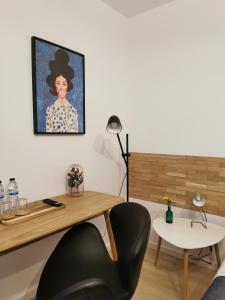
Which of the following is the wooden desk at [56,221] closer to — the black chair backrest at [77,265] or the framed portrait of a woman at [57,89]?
the black chair backrest at [77,265]

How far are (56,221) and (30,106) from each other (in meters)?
0.84

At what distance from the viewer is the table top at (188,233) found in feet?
5.53

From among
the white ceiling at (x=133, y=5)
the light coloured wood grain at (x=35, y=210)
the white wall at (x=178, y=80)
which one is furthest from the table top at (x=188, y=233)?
the white ceiling at (x=133, y=5)

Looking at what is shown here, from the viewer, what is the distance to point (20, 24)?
1.57 meters

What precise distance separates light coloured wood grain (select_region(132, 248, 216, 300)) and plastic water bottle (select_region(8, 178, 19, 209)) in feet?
3.81

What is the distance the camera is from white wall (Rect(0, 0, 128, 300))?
5.06 feet

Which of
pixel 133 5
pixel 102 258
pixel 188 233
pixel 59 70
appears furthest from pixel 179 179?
pixel 133 5

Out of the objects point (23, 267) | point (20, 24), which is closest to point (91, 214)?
point (23, 267)

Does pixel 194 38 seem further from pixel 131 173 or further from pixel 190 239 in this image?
pixel 190 239

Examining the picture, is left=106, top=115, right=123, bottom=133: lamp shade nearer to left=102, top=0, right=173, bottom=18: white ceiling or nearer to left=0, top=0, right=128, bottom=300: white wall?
left=0, top=0, right=128, bottom=300: white wall

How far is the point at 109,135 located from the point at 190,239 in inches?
48.1

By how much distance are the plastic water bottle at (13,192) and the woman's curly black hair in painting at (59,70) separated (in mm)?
734

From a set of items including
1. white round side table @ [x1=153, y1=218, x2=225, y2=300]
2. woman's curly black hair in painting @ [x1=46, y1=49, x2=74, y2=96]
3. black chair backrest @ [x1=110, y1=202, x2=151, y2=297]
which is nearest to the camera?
black chair backrest @ [x1=110, y1=202, x2=151, y2=297]

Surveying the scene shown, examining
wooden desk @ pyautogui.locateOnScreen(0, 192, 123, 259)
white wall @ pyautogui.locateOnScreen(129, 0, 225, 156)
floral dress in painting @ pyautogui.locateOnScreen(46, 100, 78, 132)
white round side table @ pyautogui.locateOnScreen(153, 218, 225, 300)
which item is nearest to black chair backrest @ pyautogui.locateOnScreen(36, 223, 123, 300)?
wooden desk @ pyautogui.locateOnScreen(0, 192, 123, 259)
